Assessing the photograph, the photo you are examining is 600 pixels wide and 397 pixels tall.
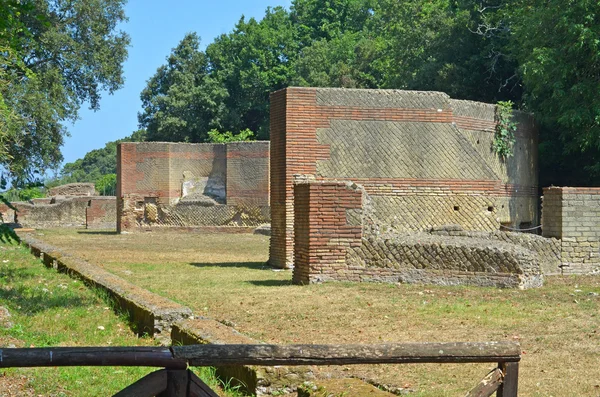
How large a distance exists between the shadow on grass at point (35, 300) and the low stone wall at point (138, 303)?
49 cm

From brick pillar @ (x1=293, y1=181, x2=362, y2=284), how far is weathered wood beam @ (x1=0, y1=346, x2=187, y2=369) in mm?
10358

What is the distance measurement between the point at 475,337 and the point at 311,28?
2095 inches

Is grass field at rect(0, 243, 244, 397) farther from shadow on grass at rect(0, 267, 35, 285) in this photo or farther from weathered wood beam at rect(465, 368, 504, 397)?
weathered wood beam at rect(465, 368, 504, 397)

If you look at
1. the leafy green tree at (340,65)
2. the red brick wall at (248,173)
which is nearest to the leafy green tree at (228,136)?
the leafy green tree at (340,65)

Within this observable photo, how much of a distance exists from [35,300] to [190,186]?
81.9ft

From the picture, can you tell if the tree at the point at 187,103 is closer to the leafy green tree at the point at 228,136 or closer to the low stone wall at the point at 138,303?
the leafy green tree at the point at 228,136

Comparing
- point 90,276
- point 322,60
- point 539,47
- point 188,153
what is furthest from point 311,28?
point 90,276

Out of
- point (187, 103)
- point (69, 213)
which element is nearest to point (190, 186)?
point (69, 213)

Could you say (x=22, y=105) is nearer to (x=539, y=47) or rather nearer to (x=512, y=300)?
(x=539, y=47)

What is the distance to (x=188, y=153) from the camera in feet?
117

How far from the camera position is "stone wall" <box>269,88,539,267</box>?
17.2m

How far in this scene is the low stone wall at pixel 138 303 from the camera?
843 centimetres

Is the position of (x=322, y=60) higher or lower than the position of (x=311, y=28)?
lower

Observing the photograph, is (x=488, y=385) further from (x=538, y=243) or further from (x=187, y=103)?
(x=187, y=103)
